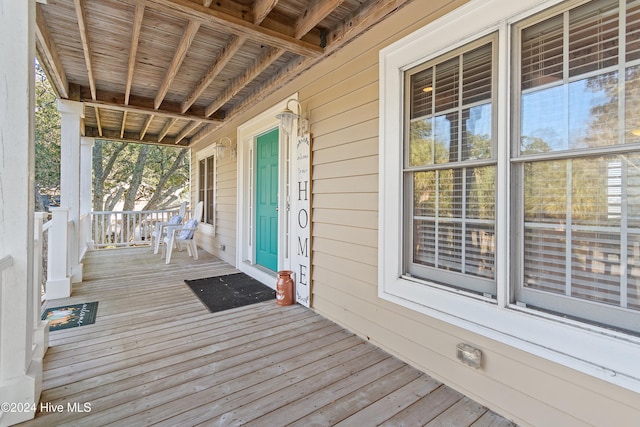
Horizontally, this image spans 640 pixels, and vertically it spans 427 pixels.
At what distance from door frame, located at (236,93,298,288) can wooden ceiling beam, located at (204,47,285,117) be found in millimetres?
426

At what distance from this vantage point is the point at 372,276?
2.46 m

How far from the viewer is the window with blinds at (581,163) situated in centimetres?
130

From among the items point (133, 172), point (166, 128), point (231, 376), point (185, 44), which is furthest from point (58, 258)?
point (133, 172)

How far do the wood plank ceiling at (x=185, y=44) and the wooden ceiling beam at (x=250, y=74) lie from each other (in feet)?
0.04

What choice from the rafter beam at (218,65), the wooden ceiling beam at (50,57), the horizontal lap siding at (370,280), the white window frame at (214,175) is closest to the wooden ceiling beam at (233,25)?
the rafter beam at (218,65)

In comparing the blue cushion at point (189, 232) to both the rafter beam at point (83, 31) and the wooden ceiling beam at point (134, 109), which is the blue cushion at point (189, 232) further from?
the rafter beam at point (83, 31)

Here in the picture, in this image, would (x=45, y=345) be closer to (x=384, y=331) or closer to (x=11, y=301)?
(x=11, y=301)

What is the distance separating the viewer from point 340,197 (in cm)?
279

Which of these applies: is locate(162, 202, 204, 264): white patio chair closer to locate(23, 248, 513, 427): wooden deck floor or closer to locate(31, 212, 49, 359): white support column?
locate(23, 248, 513, 427): wooden deck floor

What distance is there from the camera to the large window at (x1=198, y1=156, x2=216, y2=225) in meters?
6.52

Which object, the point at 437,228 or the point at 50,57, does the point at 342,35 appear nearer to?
the point at 437,228

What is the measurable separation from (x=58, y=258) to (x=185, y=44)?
9.41 ft

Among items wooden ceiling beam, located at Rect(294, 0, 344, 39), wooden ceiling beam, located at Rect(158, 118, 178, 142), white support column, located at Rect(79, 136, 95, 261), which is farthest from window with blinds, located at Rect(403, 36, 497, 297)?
white support column, located at Rect(79, 136, 95, 261)

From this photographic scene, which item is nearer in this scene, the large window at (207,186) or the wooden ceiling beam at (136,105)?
the wooden ceiling beam at (136,105)
